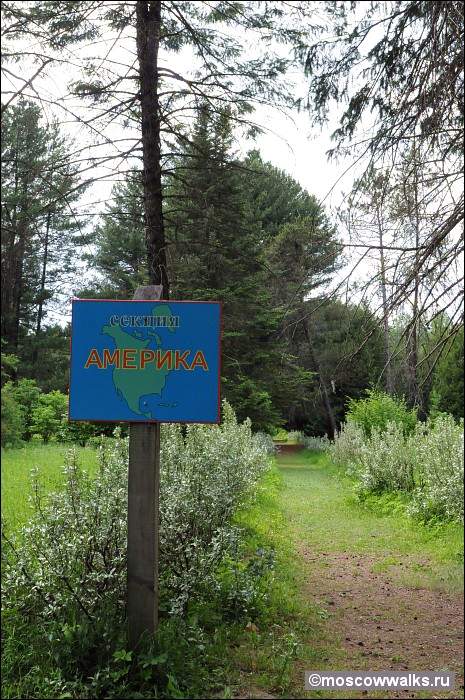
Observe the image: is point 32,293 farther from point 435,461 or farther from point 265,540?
point 435,461

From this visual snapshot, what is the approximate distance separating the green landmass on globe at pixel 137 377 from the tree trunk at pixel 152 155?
252cm

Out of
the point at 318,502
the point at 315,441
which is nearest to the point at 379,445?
the point at 318,502

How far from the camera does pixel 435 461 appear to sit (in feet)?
22.6

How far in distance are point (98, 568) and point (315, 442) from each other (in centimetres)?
2229

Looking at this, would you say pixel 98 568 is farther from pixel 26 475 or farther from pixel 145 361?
pixel 26 475

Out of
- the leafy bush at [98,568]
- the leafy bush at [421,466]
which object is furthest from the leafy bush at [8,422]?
the leafy bush at [421,466]

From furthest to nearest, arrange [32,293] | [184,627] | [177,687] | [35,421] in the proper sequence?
[32,293], [35,421], [184,627], [177,687]

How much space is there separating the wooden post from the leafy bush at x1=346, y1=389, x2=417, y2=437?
26.4ft

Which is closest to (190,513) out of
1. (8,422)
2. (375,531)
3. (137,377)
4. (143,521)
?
(143,521)

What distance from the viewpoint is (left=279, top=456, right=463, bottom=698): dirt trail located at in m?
4.12

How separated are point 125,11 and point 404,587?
6254 millimetres

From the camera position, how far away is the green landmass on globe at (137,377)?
3.98 metres

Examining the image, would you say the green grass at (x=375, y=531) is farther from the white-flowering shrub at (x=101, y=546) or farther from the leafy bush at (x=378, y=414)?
the white-flowering shrub at (x=101, y=546)

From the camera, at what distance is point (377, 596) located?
568 cm
